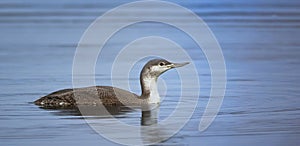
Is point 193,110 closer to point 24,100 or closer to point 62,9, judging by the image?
point 24,100

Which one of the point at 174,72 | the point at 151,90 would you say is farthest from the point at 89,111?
the point at 174,72

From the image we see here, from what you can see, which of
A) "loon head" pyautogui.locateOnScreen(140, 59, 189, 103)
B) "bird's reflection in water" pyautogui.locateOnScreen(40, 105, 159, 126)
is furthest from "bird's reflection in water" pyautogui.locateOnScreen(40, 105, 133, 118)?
"loon head" pyautogui.locateOnScreen(140, 59, 189, 103)

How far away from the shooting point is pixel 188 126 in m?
12.0

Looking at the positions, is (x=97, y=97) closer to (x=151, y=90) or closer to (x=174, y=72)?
(x=151, y=90)

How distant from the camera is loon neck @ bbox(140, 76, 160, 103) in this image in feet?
44.9

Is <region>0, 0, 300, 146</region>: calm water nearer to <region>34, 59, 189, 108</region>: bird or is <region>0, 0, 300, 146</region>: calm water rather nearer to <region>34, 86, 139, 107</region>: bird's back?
<region>34, 59, 189, 108</region>: bird

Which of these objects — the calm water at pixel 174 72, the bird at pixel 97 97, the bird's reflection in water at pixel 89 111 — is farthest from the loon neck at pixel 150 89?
the bird's reflection in water at pixel 89 111

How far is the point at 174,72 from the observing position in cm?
1562

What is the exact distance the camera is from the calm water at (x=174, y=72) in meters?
11.6

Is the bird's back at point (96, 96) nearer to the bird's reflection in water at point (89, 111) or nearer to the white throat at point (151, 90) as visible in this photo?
the bird's reflection in water at point (89, 111)

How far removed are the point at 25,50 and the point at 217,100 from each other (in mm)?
4900

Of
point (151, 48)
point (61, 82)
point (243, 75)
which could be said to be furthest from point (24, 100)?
point (151, 48)

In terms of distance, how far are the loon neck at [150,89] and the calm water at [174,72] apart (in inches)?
6.6

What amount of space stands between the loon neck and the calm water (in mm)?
168
